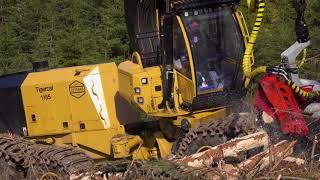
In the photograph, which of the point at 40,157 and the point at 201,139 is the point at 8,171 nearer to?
the point at 40,157

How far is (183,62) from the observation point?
26.9 ft

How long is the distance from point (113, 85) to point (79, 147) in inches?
44.0

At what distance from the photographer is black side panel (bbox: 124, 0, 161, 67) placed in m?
8.98

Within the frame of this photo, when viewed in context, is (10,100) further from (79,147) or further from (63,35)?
(63,35)

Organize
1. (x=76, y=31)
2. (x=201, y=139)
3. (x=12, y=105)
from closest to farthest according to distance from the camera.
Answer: (x=201, y=139) < (x=12, y=105) < (x=76, y=31)

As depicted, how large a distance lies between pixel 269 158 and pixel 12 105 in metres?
5.56

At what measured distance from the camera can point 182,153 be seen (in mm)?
7961

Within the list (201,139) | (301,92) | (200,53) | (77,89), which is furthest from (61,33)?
(301,92)

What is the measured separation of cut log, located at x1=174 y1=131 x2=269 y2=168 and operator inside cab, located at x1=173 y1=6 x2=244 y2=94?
1460mm

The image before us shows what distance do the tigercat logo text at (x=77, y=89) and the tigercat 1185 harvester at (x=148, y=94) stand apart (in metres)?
0.02

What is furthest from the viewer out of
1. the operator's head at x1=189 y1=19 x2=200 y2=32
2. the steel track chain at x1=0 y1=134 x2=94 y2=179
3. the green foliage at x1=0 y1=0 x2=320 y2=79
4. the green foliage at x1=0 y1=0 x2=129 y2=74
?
the green foliage at x1=0 y1=0 x2=129 y2=74

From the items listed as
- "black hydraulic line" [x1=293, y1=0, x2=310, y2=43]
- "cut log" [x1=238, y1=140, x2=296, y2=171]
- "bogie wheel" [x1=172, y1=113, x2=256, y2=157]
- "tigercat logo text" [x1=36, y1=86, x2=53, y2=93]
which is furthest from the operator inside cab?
"tigercat logo text" [x1=36, y1=86, x2=53, y2=93]

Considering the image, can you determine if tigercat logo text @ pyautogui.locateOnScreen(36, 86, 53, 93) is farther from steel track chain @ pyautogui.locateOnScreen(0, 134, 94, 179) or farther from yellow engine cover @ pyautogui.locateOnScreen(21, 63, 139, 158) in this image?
steel track chain @ pyautogui.locateOnScreen(0, 134, 94, 179)

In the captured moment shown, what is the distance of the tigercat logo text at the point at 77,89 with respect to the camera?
31.3ft
